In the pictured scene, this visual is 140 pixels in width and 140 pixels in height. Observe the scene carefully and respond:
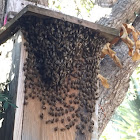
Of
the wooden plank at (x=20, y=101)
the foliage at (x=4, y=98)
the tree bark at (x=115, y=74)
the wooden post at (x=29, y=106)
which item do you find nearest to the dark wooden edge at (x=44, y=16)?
the wooden post at (x=29, y=106)

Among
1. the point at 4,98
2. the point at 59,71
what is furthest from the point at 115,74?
the point at 4,98

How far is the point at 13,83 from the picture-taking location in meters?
2.48

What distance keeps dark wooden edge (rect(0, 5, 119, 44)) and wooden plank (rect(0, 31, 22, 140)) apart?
84mm

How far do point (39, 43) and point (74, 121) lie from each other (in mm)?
705

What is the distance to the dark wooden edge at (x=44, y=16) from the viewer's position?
237 centimetres

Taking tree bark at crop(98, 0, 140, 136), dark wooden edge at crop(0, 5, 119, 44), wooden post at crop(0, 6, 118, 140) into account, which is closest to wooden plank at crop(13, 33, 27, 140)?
wooden post at crop(0, 6, 118, 140)

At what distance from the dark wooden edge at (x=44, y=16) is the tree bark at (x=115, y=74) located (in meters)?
0.58

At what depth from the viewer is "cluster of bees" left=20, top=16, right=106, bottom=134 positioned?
A: 245cm

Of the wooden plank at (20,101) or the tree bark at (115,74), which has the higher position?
the tree bark at (115,74)

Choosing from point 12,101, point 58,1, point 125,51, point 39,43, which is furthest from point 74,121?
point 58,1

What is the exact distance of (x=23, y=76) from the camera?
2428 millimetres

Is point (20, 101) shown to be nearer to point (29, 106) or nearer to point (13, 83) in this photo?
point (29, 106)

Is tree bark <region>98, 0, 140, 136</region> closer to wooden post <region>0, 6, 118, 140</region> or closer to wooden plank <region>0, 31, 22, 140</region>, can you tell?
wooden post <region>0, 6, 118, 140</region>

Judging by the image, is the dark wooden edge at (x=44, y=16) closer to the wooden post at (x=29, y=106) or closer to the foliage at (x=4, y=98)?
the wooden post at (x=29, y=106)
